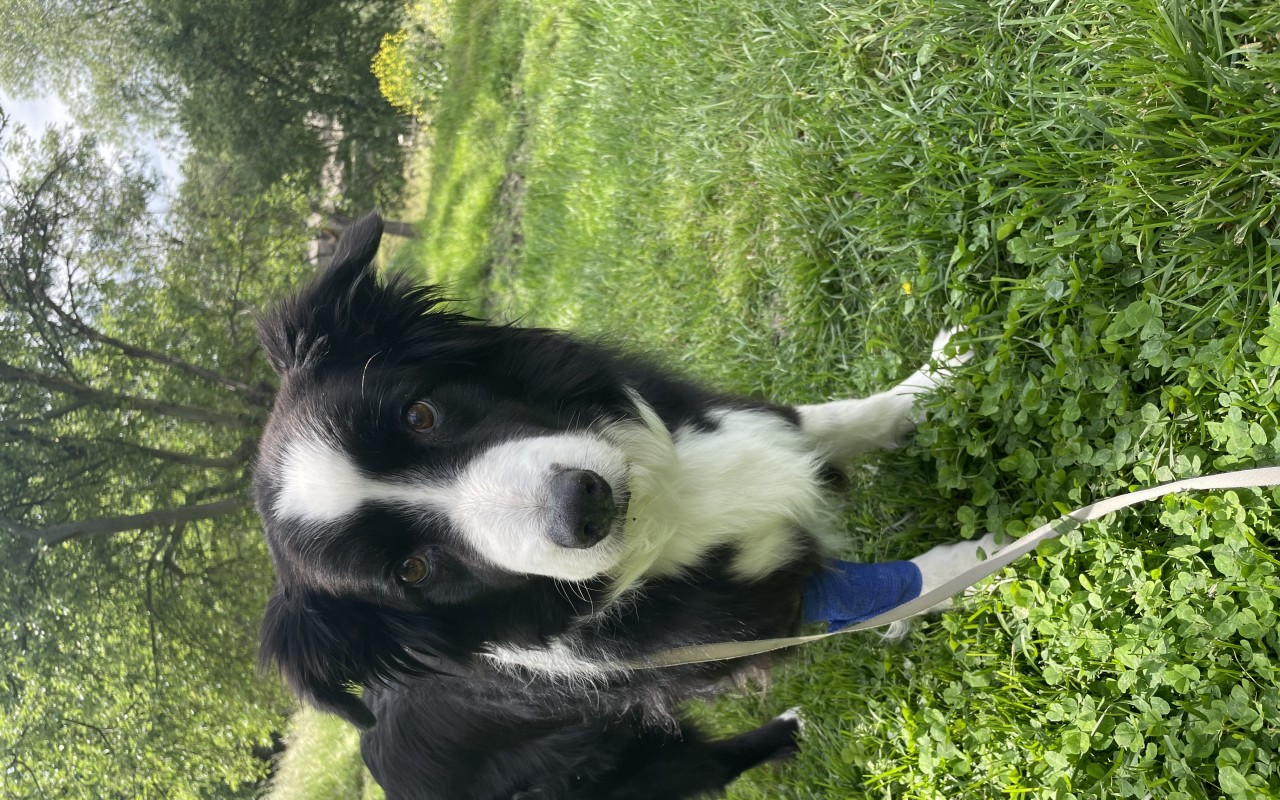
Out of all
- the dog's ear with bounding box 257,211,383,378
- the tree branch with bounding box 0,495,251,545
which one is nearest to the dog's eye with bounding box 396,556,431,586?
the dog's ear with bounding box 257,211,383,378

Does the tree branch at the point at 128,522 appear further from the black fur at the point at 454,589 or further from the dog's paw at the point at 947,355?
the dog's paw at the point at 947,355

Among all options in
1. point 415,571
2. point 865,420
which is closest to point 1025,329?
point 865,420

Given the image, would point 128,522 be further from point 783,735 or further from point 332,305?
point 783,735

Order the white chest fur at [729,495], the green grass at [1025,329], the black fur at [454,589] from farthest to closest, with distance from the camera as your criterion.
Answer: the white chest fur at [729,495], the black fur at [454,589], the green grass at [1025,329]

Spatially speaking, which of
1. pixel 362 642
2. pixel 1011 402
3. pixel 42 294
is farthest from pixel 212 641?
pixel 1011 402

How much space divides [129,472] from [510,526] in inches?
368

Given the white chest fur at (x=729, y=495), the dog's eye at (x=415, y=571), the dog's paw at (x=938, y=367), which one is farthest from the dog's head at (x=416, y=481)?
the dog's paw at (x=938, y=367)

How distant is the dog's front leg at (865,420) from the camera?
122 inches

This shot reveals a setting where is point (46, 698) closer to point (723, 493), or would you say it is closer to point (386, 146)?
point (386, 146)

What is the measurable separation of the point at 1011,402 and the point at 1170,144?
909 millimetres

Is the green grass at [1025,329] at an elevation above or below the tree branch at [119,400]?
above

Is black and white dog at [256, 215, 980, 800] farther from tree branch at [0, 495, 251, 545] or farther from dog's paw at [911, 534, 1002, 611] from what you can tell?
tree branch at [0, 495, 251, 545]

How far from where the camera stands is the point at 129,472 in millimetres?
9445

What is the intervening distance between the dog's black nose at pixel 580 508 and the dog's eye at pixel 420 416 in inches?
22.1
